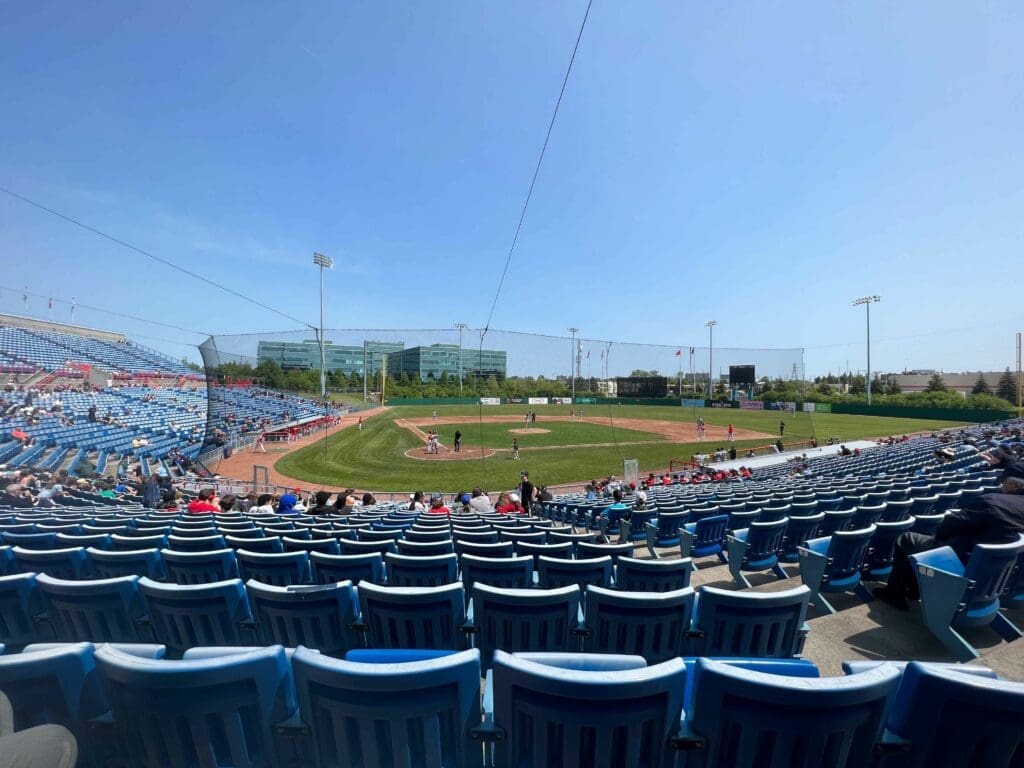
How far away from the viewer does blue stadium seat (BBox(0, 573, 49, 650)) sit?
10.5 feet

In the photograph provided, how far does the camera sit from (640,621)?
281 centimetres

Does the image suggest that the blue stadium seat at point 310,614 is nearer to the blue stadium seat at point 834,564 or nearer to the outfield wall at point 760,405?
the blue stadium seat at point 834,564

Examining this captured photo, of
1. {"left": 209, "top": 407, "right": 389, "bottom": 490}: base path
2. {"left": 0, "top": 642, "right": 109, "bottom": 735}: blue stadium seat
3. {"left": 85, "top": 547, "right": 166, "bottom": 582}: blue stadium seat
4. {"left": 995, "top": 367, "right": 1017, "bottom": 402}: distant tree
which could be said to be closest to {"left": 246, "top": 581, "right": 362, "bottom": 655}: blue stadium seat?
{"left": 0, "top": 642, "right": 109, "bottom": 735}: blue stadium seat

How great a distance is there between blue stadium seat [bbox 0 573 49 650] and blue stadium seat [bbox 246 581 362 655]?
5.75 ft

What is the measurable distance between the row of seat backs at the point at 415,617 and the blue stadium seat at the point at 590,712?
3.37 ft

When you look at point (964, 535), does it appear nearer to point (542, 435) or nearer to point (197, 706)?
point (197, 706)

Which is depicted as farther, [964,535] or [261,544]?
[261,544]

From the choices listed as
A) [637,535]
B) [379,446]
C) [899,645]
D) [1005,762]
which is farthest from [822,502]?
[379,446]

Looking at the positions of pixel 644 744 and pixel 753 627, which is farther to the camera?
pixel 753 627

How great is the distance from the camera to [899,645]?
3648 mm

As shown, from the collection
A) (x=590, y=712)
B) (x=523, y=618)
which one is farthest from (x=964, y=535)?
(x=590, y=712)

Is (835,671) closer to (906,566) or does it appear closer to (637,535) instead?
(906,566)

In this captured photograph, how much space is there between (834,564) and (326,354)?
18079 mm

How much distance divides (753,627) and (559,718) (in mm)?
1940
